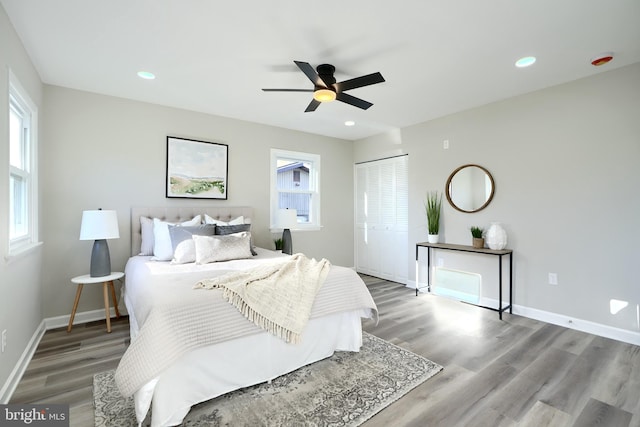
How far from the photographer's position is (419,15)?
2.09 meters

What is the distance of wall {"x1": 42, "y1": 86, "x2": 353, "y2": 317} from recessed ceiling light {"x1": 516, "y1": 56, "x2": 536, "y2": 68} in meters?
3.37

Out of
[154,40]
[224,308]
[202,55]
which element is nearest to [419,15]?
[202,55]

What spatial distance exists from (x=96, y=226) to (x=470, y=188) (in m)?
4.40

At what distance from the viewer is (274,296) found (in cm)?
215

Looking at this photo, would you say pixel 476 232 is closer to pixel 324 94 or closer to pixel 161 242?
pixel 324 94

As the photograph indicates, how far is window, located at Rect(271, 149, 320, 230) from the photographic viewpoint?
190 inches

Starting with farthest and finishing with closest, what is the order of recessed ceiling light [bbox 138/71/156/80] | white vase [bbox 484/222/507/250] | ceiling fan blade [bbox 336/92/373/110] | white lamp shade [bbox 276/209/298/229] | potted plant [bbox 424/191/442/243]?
white lamp shade [bbox 276/209/298/229] → potted plant [bbox 424/191/442/243] → white vase [bbox 484/222/507/250] → recessed ceiling light [bbox 138/71/156/80] → ceiling fan blade [bbox 336/92/373/110]

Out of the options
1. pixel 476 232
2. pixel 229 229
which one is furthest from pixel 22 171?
pixel 476 232

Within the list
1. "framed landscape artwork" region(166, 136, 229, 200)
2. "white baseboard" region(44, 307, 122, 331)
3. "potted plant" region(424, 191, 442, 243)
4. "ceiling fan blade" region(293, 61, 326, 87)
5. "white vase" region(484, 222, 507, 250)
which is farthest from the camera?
"potted plant" region(424, 191, 442, 243)

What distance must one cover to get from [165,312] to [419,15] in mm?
2525

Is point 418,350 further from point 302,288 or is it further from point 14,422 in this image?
point 14,422

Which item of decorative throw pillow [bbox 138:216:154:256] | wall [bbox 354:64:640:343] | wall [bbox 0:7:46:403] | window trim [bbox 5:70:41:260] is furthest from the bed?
wall [bbox 354:64:640:343]

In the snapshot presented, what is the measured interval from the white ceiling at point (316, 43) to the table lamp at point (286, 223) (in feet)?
5.27

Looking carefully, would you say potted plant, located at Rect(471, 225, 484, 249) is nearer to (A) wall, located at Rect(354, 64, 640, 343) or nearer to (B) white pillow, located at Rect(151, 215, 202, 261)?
(A) wall, located at Rect(354, 64, 640, 343)
